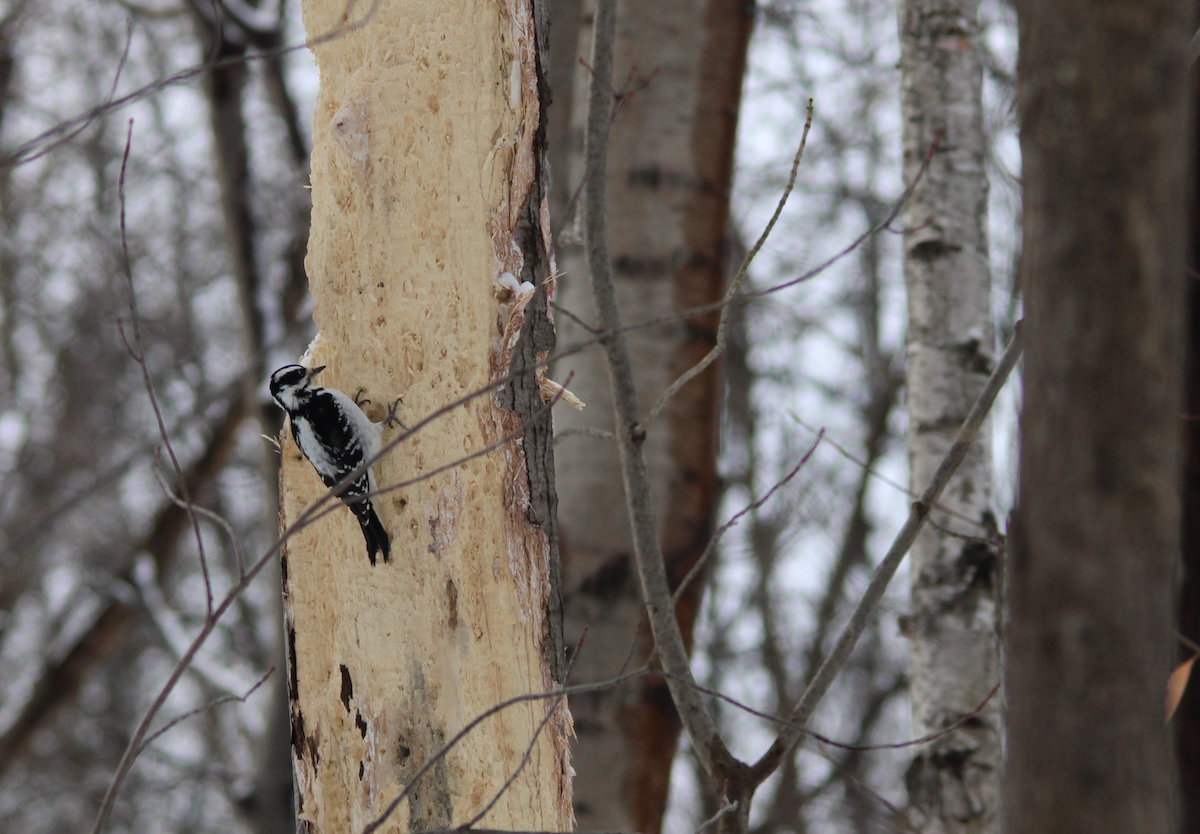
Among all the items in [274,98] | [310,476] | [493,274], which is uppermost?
[274,98]

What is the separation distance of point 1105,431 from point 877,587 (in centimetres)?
115

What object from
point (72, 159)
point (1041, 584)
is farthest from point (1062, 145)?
point (72, 159)

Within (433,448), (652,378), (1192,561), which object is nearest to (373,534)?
(433,448)

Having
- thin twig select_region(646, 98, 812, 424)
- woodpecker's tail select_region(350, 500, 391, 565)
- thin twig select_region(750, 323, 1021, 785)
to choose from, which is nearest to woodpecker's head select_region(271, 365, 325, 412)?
woodpecker's tail select_region(350, 500, 391, 565)

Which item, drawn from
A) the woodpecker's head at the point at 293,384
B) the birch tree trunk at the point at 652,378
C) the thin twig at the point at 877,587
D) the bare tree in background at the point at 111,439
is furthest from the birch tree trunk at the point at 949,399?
the bare tree in background at the point at 111,439

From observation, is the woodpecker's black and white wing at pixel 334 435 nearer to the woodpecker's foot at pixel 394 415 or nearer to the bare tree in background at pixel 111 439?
the woodpecker's foot at pixel 394 415

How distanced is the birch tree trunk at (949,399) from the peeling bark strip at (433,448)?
1346 mm

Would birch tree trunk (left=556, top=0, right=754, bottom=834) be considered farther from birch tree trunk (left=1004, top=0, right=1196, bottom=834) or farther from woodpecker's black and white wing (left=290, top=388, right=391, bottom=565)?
birch tree trunk (left=1004, top=0, right=1196, bottom=834)

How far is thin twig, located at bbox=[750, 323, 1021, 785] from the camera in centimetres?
199

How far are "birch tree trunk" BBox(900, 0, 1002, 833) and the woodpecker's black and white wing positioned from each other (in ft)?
5.23

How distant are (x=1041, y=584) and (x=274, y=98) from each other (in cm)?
563

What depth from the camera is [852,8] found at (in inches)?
282

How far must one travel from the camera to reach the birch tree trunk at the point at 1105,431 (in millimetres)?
892

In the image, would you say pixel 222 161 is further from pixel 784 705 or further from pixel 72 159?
pixel 784 705
